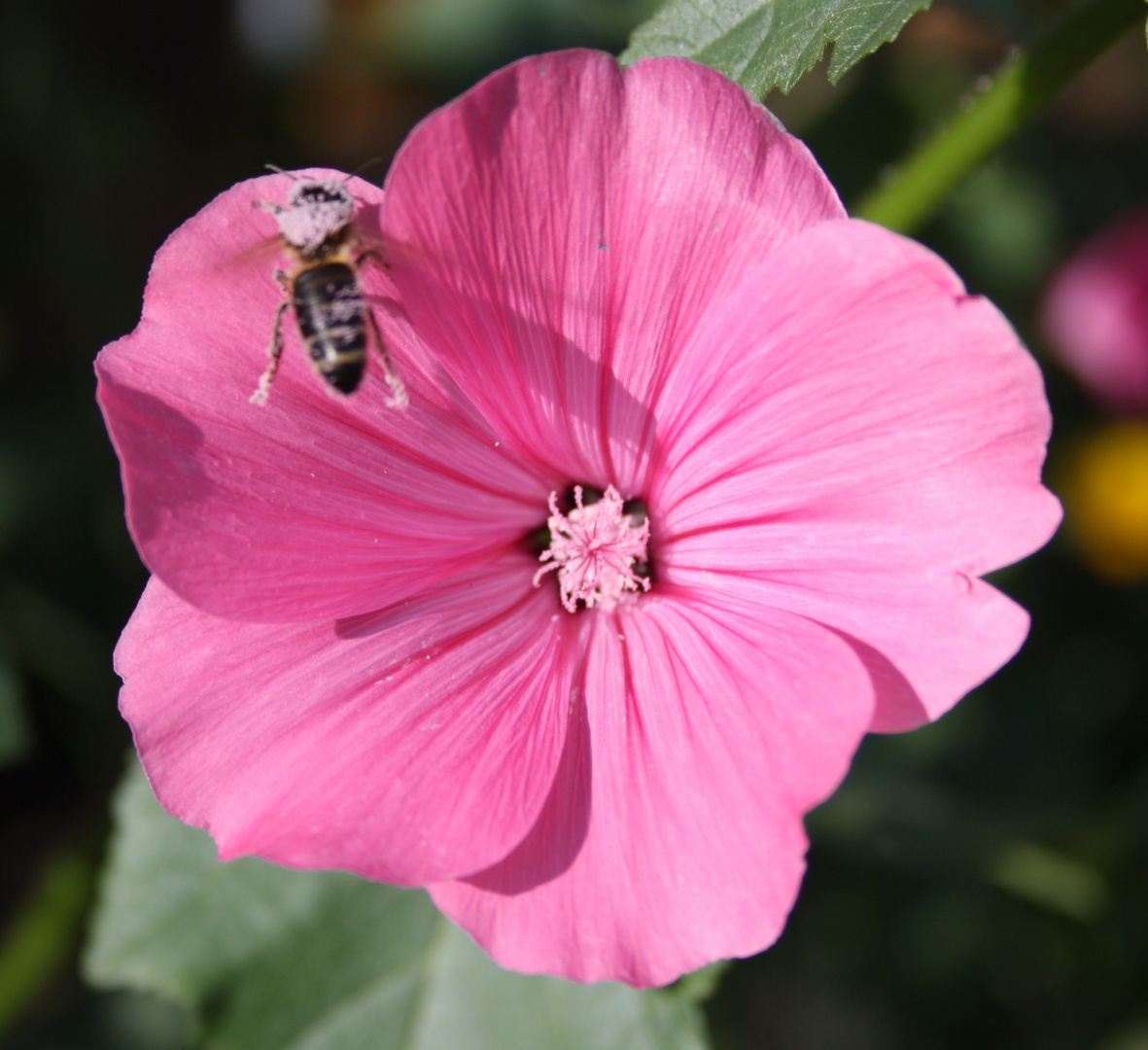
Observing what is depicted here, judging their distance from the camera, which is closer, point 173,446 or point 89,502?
point 173,446

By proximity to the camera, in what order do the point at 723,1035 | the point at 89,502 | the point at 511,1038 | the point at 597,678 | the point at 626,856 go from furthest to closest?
the point at 89,502 < the point at 723,1035 < the point at 511,1038 < the point at 597,678 < the point at 626,856

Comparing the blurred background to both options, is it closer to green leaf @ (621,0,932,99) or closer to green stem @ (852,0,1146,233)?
green stem @ (852,0,1146,233)

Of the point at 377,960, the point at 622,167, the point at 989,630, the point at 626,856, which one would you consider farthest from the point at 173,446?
the point at 377,960

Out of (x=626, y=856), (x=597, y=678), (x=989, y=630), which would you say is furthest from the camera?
(x=597, y=678)

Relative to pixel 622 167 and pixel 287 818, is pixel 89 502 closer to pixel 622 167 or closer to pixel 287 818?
pixel 287 818

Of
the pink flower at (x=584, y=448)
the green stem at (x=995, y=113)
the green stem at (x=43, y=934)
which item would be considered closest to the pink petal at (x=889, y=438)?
the pink flower at (x=584, y=448)

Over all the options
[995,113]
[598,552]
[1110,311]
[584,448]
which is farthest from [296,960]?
[1110,311]
